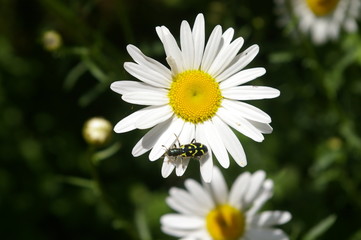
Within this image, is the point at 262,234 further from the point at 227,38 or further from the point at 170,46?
the point at 170,46

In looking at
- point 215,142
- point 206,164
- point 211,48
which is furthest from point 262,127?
point 211,48

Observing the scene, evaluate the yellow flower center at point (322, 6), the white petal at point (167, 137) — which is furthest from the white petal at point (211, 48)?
the yellow flower center at point (322, 6)

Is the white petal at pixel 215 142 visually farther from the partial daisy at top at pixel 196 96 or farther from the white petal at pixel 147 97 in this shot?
the white petal at pixel 147 97

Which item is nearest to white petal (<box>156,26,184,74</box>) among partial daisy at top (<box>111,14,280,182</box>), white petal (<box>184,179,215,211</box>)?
partial daisy at top (<box>111,14,280,182</box>)

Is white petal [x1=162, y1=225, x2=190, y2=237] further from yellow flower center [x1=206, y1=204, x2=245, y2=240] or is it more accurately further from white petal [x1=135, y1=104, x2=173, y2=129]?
white petal [x1=135, y1=104, x2=173, y2=129]

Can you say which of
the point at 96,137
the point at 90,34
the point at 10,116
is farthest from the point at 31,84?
the point at 96,137

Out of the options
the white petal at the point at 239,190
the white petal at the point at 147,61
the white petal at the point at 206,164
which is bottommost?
the white petal at the point at 206,164
